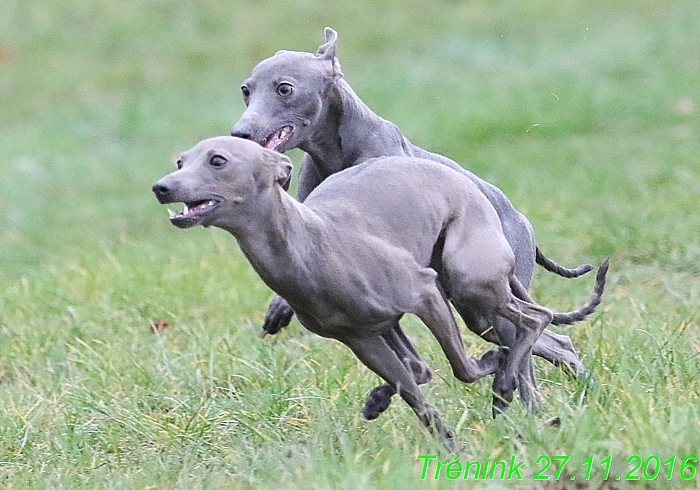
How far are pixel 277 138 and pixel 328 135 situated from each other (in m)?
0.31

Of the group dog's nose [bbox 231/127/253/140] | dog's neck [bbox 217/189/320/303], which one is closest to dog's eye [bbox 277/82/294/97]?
dog's nose [bbox 231/127/253/140]

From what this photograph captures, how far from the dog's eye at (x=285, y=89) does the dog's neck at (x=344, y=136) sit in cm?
20

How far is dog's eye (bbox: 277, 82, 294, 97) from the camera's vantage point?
3.98 meters

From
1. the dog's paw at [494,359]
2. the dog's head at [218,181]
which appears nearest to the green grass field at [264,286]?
the dog's paw at [494,359]

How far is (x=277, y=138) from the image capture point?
13.0 ft

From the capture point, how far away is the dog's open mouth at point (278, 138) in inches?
155

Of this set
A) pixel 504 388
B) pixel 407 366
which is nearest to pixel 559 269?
pixel 504 388

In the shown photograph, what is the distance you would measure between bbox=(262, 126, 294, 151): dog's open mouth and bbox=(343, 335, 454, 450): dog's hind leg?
0.72 meters

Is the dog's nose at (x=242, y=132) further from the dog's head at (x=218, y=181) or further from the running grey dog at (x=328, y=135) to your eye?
the dog's head at (x=218, y=181)

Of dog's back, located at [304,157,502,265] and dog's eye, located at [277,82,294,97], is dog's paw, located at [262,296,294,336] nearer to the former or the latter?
dog's back, located at [304,157,502,265]

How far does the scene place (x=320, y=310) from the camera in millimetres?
3475

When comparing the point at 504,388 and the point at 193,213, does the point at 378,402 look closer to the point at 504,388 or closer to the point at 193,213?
the point at 504,388

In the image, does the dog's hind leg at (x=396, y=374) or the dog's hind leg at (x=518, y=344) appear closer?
the dog's hind leg at (x=396, y=374)

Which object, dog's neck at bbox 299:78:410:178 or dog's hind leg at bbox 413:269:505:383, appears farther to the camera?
dog's neck at bbox 299:78:410:178
